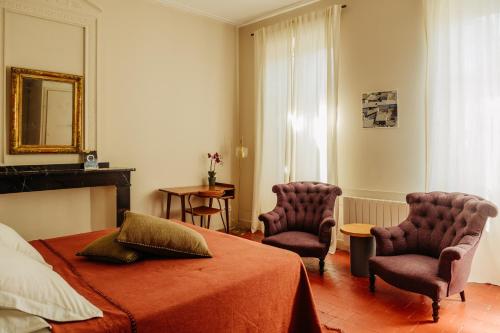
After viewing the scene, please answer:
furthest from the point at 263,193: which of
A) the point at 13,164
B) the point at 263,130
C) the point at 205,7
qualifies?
the point at 13,164

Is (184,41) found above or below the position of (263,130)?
above

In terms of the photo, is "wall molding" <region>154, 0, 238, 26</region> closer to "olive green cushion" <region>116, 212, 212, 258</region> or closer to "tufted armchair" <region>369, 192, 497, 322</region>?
"olive green cushion" <region>116, 212, 212, 258</region>

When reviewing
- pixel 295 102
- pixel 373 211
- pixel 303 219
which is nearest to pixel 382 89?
pixel 295 102

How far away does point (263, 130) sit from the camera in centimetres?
520

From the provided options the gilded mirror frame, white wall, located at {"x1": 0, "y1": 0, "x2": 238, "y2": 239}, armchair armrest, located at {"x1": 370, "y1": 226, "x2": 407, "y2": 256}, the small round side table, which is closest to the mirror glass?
the gilded mirror frame

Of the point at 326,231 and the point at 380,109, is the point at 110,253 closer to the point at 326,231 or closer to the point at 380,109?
the point at 326,231

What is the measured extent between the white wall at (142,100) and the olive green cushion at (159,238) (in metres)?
2.22

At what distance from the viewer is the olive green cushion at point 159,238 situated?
6.66ft

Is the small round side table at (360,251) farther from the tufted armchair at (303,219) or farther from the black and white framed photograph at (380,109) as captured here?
the black and white framed photograph at (380,109)

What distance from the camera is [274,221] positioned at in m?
3.86

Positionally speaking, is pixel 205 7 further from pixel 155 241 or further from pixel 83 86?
pixel 155 241

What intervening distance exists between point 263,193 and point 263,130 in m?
0.89

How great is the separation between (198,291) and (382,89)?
3292 mm

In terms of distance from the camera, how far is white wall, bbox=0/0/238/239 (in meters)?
3.76
